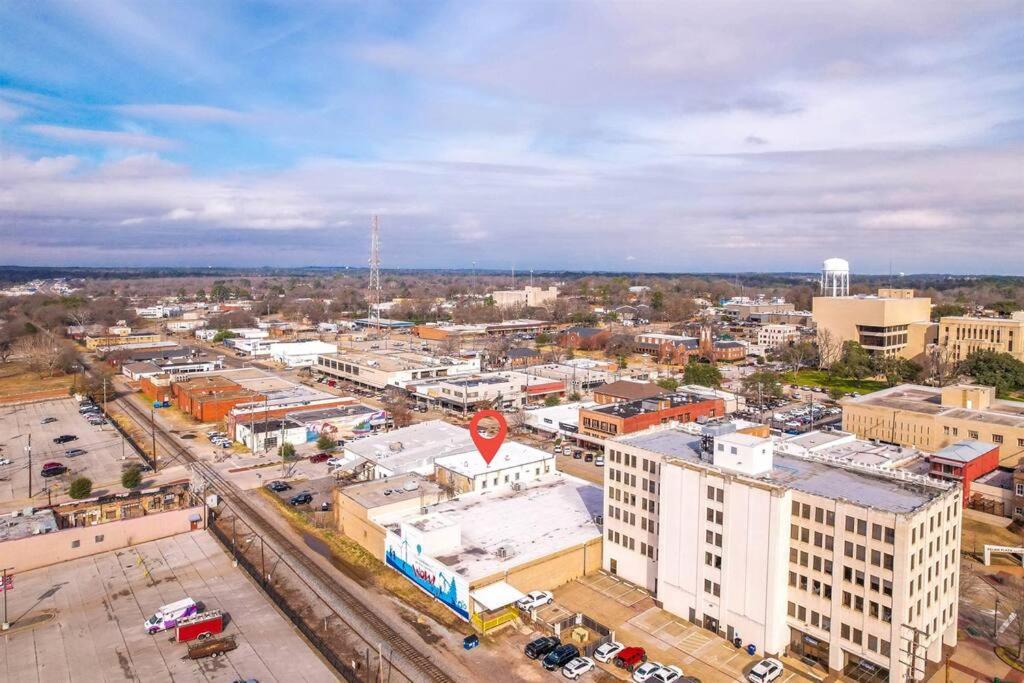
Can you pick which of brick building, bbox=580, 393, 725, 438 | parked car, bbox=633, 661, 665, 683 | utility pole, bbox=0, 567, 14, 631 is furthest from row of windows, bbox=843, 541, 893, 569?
utility pole, bbox=0, 567, 14, 631

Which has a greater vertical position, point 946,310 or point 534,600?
point 946,310

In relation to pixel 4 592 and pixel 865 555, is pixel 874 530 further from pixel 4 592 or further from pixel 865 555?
pixel 4 592

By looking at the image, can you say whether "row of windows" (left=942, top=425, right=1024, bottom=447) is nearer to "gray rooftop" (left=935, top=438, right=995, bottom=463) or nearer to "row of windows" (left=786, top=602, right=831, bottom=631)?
"gray rooftop" (left=935, top=438, right=995, bottom=463)

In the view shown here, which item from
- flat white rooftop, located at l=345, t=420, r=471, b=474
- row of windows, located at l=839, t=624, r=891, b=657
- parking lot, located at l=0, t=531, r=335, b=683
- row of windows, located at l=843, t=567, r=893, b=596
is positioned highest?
row of windows, located at l=843, t=567, r=893, b=596

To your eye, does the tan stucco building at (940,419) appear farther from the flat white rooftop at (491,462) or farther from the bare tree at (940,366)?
the flat white rooftop at (491,462)

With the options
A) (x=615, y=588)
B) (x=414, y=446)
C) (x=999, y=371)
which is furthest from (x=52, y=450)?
(x=999, y=371)

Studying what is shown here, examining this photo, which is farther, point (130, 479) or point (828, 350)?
point (828, 350)
